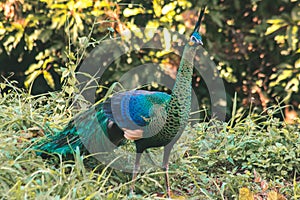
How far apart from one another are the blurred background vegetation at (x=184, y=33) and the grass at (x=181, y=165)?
1296 millimetres

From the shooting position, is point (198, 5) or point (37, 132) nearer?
point (37, 132)

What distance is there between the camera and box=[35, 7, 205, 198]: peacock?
3098 millimetres

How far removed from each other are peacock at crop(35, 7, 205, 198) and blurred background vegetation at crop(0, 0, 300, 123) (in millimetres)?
2040

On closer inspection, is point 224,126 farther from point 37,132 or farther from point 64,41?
point 64,41

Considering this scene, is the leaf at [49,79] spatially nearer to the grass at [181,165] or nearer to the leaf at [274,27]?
the grass at [181,165]

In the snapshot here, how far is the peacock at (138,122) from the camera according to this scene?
10.2 ft

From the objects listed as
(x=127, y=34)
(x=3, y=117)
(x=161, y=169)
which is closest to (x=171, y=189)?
(x=161, y=169)

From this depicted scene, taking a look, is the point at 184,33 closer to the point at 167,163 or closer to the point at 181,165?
the point at 181,165

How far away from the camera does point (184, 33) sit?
5418 mm

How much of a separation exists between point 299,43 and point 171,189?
91.1 inches

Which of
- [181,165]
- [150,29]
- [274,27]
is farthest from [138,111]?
[274,27]

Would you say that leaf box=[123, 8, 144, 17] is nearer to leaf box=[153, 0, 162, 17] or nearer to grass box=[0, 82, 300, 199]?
leaf box=[153, 0, 162, 17]

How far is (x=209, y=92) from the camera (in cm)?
556

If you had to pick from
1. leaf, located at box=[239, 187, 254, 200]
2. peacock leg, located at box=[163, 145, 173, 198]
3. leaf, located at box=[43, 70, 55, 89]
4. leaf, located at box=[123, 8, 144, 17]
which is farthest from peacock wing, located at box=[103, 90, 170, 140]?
leaf, located at box=[43, 70, 55, 89]
